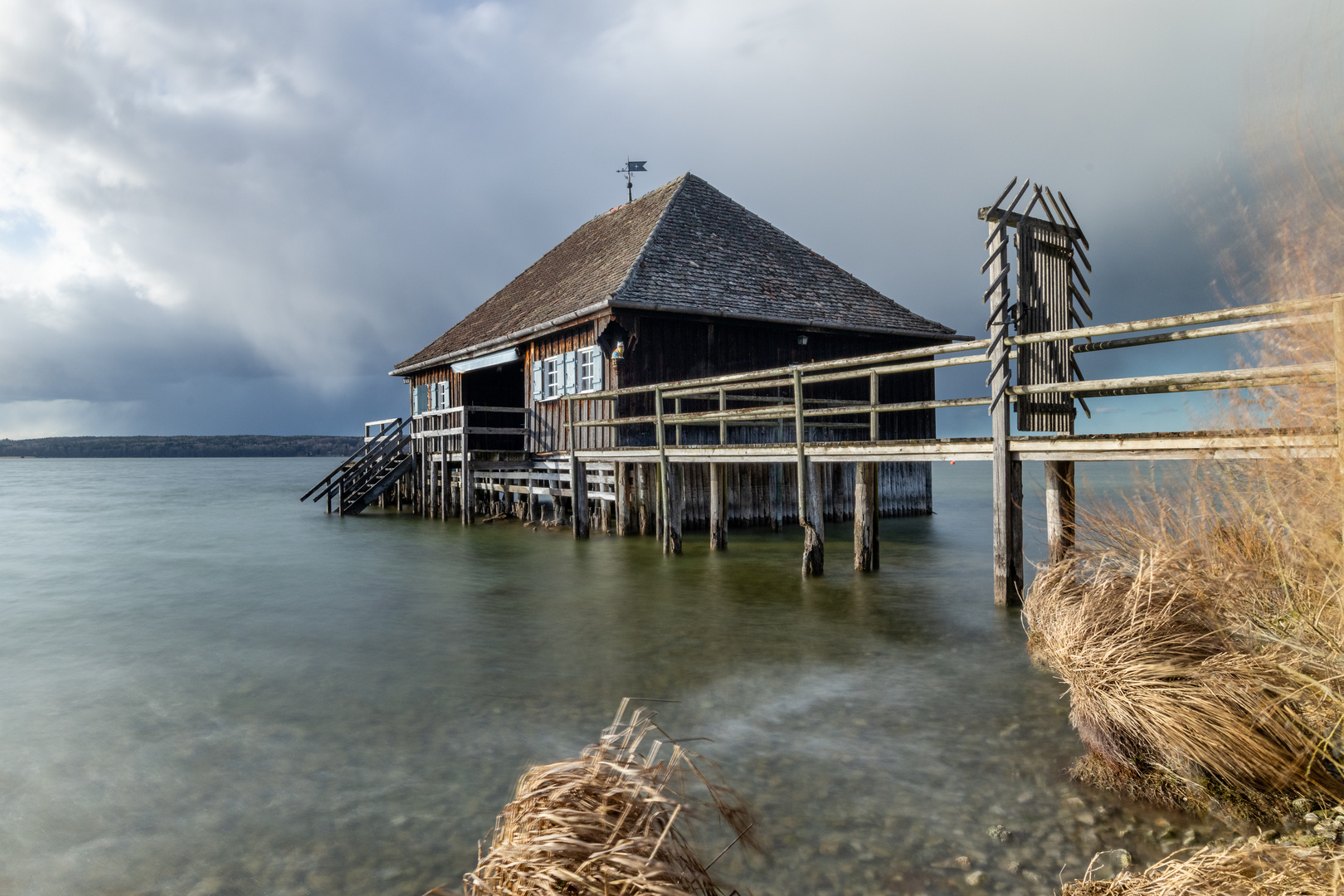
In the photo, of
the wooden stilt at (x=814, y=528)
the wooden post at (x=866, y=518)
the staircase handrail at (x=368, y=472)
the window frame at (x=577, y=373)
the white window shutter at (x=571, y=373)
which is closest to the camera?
the wooden stilt at (x=814, y=528)

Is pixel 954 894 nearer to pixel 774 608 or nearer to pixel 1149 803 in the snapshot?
pixel 1149 803

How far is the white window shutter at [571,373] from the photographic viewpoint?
1681cm

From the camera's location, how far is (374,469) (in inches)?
934

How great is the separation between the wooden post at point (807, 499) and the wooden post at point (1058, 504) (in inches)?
113

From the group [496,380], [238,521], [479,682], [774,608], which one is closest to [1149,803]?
[479,682]

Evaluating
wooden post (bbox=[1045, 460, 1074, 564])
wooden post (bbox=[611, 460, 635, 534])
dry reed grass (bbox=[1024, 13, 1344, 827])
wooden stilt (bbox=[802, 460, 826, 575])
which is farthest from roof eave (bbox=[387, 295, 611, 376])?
dry reed grass (bbox=[1024, 13, 1344, 827])

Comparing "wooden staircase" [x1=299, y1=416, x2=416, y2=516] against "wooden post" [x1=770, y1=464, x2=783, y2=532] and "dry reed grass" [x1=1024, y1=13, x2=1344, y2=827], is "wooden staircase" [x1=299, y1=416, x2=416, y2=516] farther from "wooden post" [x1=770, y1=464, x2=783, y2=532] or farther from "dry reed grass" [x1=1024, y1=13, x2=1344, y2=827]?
"dry reed grass" [x1=1024, y1=13, x2=1344, y2=827]

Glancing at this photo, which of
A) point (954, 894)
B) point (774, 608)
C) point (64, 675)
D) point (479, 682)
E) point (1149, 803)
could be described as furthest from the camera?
point (774, 608)

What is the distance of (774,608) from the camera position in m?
8.93

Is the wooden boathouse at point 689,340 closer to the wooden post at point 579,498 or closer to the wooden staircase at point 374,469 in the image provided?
the wooden post at point 579,498

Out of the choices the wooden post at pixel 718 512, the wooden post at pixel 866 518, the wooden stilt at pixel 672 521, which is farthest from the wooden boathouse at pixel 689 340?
the wooden post at pixel 866 518

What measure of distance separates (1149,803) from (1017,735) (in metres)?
1.11

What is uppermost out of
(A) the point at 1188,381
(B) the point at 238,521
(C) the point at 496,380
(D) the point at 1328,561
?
(C) the point at 496,380

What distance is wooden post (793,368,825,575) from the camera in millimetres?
9914
